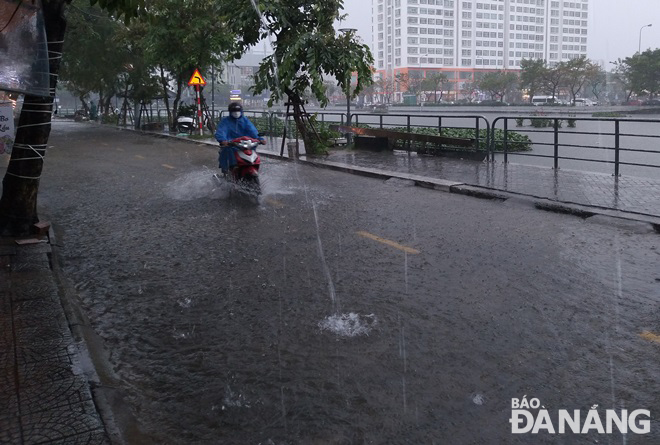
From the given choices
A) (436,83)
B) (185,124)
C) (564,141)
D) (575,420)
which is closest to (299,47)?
(564,141)

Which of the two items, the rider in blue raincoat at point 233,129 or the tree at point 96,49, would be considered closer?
the rider in blue raincoat at point 233,129

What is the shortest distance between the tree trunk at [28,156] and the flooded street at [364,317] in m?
0.74

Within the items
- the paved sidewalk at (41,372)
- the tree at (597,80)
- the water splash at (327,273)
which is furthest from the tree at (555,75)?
the paved sidewalk at (41,372)

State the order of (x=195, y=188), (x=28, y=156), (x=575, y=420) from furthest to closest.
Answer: (x=195, y=188) → (x=28, y=156) → (x=575, y=420)

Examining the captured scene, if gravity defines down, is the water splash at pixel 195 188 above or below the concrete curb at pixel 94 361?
above

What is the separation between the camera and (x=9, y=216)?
28.8 ft

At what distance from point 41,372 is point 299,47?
47.7 ft

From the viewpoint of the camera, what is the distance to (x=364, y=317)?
19.6 feet

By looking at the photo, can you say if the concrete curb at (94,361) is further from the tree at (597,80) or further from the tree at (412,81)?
the tree at (412,81)

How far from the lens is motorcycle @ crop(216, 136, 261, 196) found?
1272 cm

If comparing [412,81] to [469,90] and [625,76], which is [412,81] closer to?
[469,90]

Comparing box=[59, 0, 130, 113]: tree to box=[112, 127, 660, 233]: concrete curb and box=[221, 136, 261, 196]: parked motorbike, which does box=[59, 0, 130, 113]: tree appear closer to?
box=[112, 127, 660, 233]: concrete curb

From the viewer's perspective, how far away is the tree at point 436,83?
51391mm

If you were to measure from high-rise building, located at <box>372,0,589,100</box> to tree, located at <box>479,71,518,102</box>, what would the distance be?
1.01 m
